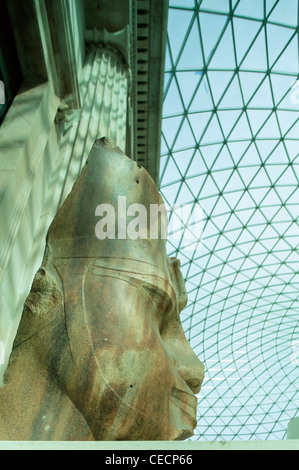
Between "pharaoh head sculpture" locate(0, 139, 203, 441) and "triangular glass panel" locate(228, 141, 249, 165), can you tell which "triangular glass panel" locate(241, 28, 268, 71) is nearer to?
"triangular glass panel" locate(228, 141, 249, 165)

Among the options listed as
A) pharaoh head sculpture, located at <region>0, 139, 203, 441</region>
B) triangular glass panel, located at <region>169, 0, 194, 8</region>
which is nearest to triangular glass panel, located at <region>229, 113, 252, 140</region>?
triangular glass panel, located at <region>169, 0, 194, 8</region>

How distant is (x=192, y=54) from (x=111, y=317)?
17.6 m

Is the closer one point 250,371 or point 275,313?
point 275,313

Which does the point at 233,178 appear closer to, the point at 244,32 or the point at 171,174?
the point at 171,174

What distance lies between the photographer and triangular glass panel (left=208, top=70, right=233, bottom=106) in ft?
60.8

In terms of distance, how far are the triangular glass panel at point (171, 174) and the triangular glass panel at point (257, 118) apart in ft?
17.0

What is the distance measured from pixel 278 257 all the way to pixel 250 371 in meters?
18.3

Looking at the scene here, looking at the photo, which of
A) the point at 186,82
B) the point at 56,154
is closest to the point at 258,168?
the point at 186,82

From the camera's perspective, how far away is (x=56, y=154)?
31.7 feet

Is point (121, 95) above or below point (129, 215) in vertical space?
above

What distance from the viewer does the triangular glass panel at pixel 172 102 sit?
18.8 metres

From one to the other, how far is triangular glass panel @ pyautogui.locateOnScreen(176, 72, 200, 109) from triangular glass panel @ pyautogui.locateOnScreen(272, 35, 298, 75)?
14.3 ft

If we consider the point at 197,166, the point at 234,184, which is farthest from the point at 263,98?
the point at 234,184
